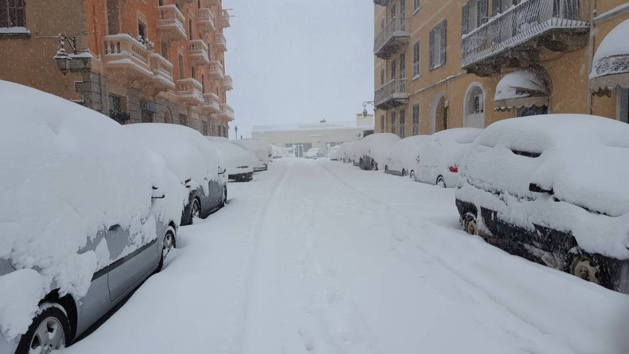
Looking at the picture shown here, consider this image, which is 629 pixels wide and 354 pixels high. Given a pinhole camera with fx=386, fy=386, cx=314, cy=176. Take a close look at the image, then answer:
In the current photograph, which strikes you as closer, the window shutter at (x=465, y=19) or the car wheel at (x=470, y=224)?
the car wheel at (x=470, y=224)

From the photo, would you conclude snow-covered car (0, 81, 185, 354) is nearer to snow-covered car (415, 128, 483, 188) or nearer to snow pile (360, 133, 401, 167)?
snow-covered car (415, 128, 483, 188)

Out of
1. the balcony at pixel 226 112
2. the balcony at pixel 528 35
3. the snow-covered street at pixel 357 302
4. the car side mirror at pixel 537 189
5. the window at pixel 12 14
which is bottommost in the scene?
the snow-covered street at pixel 357 302

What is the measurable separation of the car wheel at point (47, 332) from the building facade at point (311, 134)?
6285 cm

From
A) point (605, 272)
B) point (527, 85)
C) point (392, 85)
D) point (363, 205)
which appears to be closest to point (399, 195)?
point (363, 205)

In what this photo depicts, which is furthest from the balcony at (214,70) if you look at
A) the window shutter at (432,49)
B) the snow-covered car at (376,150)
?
the window shutter at (432,49)

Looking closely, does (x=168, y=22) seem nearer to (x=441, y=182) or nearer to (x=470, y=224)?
(x=441, y=182)

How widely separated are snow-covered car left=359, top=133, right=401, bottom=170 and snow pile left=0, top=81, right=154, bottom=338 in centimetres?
1664

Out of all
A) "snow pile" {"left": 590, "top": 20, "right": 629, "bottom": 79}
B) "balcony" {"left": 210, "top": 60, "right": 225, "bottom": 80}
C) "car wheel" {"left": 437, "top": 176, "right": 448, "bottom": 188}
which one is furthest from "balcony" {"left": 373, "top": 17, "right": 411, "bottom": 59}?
"snow pile" {"left": 590, "top": 20, "right": 629, "bottom": 79}

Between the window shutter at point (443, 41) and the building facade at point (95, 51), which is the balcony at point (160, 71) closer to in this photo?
the building facade at point (95, 51)

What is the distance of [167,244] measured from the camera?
16.2 feet

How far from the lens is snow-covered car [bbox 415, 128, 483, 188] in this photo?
35.8 feet

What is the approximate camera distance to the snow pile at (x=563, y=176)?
3418 mm

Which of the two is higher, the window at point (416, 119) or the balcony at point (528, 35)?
the balcony at point (528, 35)

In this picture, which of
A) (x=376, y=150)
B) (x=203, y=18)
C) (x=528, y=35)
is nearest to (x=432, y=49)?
(x=376, y=150)
